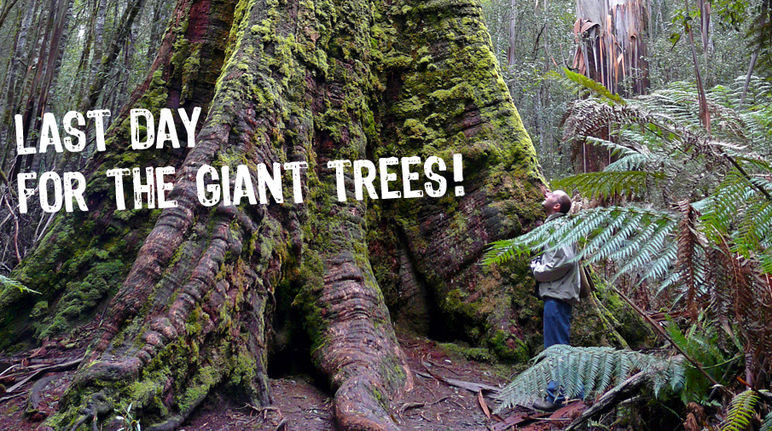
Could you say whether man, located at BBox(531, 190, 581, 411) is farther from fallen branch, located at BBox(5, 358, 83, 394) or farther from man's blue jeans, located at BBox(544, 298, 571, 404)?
fallen branch, located at BBox(5, 358, 83, 394)

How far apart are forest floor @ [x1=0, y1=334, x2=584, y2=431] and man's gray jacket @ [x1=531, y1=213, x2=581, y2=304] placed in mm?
697

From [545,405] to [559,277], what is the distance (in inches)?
39.3

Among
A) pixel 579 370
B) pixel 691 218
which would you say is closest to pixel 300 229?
pixel 579 370

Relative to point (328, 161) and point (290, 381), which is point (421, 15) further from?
point (290, 381)

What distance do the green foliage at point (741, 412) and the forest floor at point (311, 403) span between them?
152 cm

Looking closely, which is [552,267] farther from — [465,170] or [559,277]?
[465,170]

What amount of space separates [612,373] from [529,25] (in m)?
27.3

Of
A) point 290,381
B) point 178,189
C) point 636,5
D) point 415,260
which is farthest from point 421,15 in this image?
point 636,5

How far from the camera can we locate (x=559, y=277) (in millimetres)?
4273

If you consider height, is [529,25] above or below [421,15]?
above

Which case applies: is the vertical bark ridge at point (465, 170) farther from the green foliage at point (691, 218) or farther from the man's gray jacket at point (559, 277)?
the green foliage at point (691, 218)

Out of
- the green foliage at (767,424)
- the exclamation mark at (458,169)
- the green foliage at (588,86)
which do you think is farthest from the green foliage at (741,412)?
the exclamation mark at (458,169)

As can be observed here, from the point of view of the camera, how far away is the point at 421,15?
6.00m

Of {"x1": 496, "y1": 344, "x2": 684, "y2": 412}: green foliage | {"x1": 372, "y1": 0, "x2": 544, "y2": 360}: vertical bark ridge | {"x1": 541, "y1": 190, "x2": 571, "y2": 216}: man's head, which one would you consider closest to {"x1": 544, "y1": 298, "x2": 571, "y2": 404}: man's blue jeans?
{"x1": 372, "y1": 0, "x2": 544, "y2": 360}: vertical bark ridge
